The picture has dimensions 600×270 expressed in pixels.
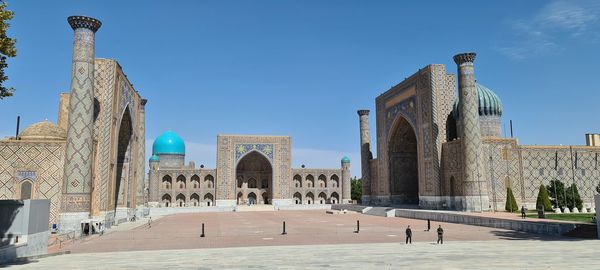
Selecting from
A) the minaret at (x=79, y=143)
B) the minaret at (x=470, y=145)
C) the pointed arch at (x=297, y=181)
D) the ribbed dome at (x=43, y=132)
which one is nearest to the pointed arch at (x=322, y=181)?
the pointed arch at (x=297, y=181)

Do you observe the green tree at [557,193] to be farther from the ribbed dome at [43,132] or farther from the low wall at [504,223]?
the ribbed dome at [43,132]

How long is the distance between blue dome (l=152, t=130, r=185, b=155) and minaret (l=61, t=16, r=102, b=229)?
3900 cm

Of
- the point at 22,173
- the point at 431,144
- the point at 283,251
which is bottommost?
the point at 283,251

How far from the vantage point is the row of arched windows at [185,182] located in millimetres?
51188

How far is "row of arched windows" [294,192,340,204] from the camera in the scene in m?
54.1

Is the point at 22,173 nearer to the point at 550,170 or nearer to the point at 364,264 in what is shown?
the point at 364,264

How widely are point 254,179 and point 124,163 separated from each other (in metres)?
28.1

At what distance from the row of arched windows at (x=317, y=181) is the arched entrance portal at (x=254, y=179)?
3.52 meters

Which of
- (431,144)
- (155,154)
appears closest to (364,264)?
(431,144)

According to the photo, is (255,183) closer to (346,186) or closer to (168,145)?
(346,186)

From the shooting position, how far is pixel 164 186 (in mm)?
51625

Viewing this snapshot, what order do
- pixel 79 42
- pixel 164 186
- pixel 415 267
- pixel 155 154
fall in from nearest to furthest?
1. pixel 415 267
2. pixel 79 42
3. pixel 164 186
4. pixel 155 154

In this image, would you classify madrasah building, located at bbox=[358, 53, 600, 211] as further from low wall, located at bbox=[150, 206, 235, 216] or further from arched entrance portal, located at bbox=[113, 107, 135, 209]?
arched entrance portal, located at bbox=[113, 107, 135, 209]

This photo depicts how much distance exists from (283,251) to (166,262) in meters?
2.95
